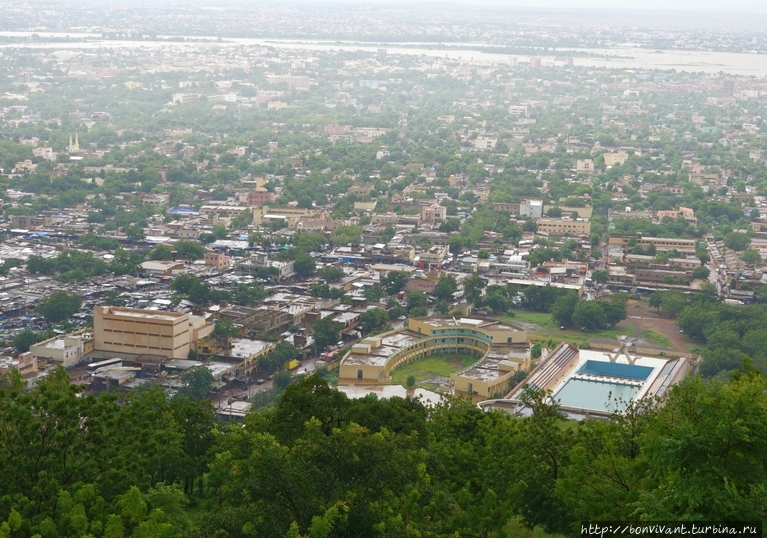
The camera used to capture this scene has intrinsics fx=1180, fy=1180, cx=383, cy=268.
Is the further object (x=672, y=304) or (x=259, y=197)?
(x=259, y=197)

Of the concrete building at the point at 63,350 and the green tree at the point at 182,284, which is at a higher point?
the concrete building at the point at 63,350

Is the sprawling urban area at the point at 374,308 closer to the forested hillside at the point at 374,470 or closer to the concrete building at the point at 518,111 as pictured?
the forested hillside at the point at 374,470

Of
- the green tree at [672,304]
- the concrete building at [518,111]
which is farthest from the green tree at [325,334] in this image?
the concrete building at [518,111]

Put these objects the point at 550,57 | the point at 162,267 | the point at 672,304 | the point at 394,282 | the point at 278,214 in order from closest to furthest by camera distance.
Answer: the point at 672,304 → the point at 394,282 → the point at 162,267 → the point at 278,214 → the point at 550,57

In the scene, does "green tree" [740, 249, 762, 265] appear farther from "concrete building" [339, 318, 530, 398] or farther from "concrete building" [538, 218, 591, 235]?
"concrete building" [339, 318, 530, 398]

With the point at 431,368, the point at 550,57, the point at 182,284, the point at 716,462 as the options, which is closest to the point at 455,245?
the point at 182,284

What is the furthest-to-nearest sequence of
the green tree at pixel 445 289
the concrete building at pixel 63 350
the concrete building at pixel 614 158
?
the concrete building at pixel 614 158 → the green tree at pixel 445 289 → the concrete building at pixel 63 350

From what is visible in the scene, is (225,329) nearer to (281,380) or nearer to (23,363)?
(281,380)
